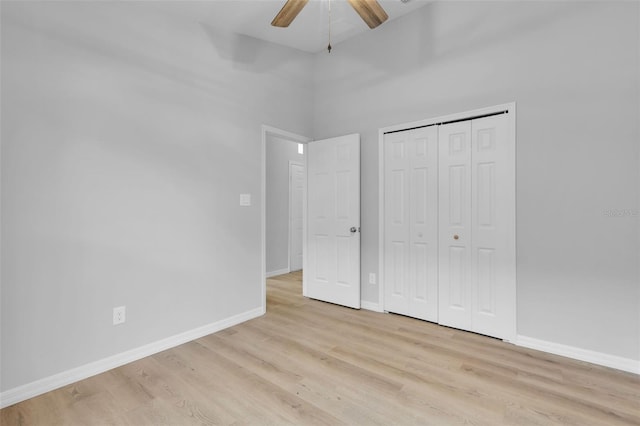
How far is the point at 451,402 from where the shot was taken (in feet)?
6.16

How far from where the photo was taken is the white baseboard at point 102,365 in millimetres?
1954

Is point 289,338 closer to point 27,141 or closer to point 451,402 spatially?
point 451,402

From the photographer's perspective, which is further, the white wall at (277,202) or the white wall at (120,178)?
the white wall at (277,202)

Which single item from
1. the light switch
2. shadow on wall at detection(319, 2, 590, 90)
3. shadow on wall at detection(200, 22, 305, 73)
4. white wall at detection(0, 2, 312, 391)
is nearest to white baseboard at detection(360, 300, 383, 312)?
white wall at detection(0, 2, 312, 391)

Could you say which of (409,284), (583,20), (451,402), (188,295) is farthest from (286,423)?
(583,20)

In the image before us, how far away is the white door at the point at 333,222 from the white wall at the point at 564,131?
3.48 ft

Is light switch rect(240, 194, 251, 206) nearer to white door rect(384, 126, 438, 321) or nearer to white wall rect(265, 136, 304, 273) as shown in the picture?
white door rect(384, 126, 438, 321)

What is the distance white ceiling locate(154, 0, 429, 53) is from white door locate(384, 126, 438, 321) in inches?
50.4

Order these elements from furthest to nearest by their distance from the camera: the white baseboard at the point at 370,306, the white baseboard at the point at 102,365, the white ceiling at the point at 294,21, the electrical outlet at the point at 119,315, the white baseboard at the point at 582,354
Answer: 1. the white baseboard at the point at 370,306
2. the white ceiling at the point at 294,21
3. the electrical outlet at the point at 119,315
4. the white baseboard at the point at 582,354
5. the white baseboard at the point at 102,365

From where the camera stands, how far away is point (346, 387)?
2.04m

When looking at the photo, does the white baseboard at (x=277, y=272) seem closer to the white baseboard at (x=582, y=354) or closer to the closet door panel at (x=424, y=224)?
the closet door panel at (x=424, y=224)

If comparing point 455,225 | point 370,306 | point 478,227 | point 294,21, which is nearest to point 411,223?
point 455,225

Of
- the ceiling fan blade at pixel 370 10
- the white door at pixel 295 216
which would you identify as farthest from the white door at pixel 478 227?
the white door at pixel 295 216

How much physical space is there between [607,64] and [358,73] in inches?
87.5
